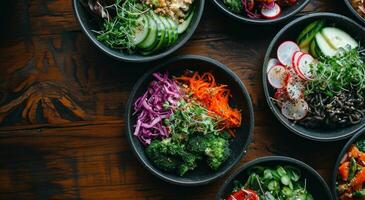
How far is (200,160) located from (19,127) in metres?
1.09

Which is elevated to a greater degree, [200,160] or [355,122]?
[355,122]

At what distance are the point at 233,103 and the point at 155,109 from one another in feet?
1.52

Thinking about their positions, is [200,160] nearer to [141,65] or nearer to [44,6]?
[141,65]

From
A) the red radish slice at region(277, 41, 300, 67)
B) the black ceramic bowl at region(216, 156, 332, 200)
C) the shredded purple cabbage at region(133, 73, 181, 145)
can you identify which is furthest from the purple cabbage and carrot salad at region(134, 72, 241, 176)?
the red radish slice at region(277, 41, 300, 67)

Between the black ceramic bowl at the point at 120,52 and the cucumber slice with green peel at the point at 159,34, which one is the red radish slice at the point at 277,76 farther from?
the cucumber slice with green peel at the point at 159,34

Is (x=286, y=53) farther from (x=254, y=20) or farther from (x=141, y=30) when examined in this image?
(x=141, y=30)

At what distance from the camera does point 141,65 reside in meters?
3.08

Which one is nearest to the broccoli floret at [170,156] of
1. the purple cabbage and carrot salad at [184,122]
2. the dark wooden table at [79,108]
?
the purple cabbage and carrot salad at [184,122]

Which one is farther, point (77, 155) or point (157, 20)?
point (77, 155)

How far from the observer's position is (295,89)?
116 inches

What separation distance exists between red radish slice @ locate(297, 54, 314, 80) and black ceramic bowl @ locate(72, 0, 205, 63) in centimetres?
62

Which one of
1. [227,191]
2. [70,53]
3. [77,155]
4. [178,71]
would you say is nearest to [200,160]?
[227,191]

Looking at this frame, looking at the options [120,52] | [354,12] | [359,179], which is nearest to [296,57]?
[354,12]

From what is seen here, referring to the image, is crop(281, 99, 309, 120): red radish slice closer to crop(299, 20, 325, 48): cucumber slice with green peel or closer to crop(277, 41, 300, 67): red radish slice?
crop(277, 41, 300, 67): red radish slice
